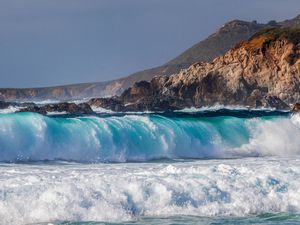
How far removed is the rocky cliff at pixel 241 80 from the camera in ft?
263

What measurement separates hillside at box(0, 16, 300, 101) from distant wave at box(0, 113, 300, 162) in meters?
135

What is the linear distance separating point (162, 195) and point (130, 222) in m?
1.40

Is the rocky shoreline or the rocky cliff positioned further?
the rocky cliff

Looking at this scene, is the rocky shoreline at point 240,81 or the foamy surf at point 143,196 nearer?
the foamy surf at point 143,196

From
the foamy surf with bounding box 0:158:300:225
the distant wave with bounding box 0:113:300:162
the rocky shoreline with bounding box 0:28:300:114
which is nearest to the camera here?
the foamy surf with bounding box 0:158:300:225

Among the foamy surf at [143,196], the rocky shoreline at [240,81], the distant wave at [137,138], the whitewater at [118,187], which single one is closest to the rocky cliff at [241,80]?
the rocky shoreline at [240,81]

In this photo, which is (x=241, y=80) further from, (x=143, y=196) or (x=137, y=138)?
(x=143, y=196)

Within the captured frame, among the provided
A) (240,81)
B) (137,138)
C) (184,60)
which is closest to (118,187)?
(137,138)

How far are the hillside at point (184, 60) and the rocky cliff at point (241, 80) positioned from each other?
81.9 metres

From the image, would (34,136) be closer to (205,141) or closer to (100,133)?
(100,133)

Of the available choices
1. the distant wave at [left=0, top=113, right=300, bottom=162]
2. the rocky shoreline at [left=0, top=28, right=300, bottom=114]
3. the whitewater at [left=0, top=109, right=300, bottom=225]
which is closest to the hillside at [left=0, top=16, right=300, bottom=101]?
the rocky shoreline at [left=0, top=28, right=300, bottom=114]

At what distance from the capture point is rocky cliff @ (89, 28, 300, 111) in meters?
80.2

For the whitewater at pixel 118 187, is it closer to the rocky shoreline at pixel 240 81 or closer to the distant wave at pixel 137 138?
the distant wave at pixel 137 138

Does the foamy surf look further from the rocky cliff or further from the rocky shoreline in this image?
the rocky cliff
